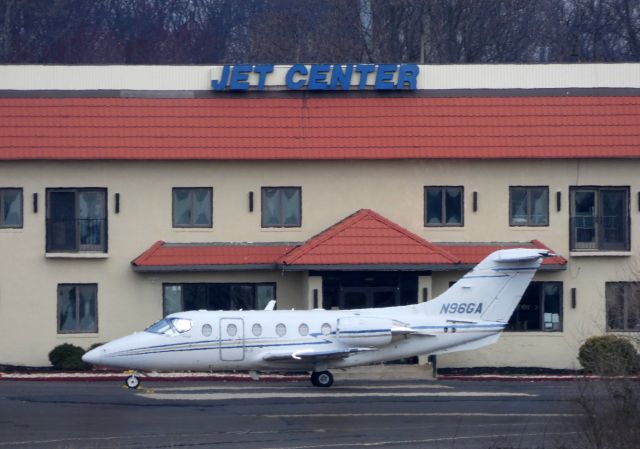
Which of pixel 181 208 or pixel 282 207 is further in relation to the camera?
pixel 282 207

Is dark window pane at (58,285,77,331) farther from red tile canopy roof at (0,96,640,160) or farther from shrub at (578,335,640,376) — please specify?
shrub at (578,335,640,376)

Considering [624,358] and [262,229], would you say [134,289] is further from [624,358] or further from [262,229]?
[624,358]

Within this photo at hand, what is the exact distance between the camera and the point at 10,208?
41062 millimetres

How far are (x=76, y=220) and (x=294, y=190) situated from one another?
6.39 meters

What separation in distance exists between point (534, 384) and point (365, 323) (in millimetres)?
5399

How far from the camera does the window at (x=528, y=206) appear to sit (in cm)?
4175

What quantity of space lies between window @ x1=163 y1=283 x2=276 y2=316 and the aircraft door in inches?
270

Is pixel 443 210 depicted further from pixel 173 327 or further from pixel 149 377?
pixel 173 327

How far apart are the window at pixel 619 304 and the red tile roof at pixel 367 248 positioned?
4908 mm

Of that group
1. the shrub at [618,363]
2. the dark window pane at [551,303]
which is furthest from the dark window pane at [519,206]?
the shrub at [618,363]

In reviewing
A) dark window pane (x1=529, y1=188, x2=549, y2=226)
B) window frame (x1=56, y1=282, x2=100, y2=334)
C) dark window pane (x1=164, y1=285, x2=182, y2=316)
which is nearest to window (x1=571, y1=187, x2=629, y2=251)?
dark window pane (x1=529, y1=188, x2=549, y2=226)

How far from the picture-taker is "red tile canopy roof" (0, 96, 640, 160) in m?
40.7

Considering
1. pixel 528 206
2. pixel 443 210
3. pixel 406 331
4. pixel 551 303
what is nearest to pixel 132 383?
pixel 406 331

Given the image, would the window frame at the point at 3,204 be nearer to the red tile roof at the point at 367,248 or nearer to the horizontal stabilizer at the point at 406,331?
the red tile roof at the point at 367,248
